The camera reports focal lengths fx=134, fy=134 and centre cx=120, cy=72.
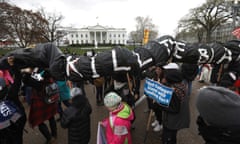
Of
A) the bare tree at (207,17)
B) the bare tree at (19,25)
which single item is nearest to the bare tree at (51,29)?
the bare tree at (19,25)

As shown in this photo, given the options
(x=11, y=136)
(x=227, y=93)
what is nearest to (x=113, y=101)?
(x=227, y=93)

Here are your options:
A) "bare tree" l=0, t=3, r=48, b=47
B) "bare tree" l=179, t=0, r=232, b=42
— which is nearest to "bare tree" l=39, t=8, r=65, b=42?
"bare tree" l=0, t=3, r=48, b=47

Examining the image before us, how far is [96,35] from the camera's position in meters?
72.4

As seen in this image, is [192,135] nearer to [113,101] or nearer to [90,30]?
[113,101]

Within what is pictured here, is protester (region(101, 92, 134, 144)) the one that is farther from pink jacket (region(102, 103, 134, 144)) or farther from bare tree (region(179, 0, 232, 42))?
bare tree (region(179, 0, 232, 42))

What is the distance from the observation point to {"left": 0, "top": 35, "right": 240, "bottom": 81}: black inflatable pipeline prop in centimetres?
148

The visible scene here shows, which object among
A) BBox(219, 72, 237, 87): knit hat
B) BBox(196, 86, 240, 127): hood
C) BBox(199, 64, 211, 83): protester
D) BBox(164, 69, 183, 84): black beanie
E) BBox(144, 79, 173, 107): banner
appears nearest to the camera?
BBox(196, 86, 240, 127): hood

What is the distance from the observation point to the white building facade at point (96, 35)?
70188mm

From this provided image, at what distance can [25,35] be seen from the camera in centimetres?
2405

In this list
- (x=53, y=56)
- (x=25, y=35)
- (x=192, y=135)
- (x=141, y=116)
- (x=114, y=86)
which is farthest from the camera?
(x=25, y=35)

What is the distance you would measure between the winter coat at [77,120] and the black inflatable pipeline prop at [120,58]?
555mm

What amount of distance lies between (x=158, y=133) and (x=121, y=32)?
75.3 meters

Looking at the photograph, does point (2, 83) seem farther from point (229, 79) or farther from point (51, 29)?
point (51, 29)

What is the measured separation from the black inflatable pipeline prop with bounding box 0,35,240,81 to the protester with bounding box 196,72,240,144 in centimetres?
75
